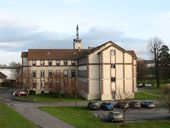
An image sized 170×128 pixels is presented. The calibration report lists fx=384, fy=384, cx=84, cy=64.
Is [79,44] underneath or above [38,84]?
above

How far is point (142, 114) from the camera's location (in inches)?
1940

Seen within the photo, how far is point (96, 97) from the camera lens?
71.9 meters

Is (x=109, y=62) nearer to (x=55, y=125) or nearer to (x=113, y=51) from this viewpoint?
(x=113, y=51)

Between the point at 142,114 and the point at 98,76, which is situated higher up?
the point at 98,76

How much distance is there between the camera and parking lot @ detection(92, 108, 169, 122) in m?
44.9

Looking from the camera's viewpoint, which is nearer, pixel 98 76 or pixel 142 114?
pixel 142 114

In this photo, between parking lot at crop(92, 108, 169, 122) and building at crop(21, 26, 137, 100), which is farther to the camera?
building at crop(21, 26, 137, 100)

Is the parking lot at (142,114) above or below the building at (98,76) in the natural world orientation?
below

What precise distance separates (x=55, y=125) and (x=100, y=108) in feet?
66.1

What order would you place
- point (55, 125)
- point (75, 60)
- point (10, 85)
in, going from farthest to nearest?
point (10, 85) < point (75, 60) < point (55, 125)

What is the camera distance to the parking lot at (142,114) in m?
44.9

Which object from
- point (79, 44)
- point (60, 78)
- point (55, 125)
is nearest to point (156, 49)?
point (79, 44)

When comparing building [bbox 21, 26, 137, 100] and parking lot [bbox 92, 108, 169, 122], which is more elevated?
building [bbox 21, 26, 137, 100]

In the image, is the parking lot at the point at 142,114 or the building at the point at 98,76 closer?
the parking lot at the point at 142,114
